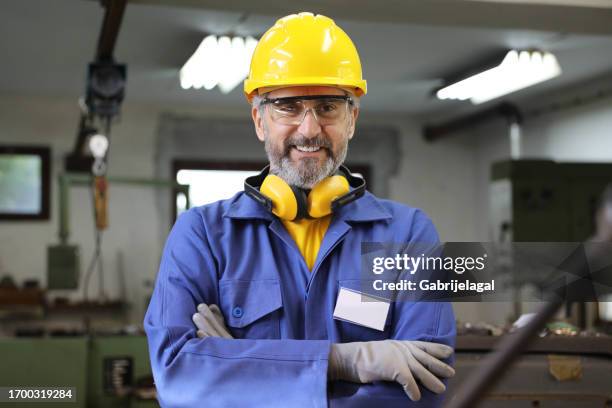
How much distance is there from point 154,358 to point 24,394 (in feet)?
5.18

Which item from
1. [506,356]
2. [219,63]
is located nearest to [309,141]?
[506,356]

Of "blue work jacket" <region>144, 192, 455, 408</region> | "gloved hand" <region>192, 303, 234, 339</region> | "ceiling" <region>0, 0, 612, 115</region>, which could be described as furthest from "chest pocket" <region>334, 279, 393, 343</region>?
"ceiling" <region>0, 0, 612, 115</region>

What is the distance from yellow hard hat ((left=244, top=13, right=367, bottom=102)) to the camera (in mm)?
1655

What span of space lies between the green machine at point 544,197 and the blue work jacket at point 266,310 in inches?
146

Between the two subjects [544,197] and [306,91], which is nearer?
[306,91]

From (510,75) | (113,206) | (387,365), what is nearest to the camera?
(387,365)

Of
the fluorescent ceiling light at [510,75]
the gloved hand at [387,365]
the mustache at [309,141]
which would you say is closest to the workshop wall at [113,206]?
the fluorescent ceiling light at [510,75]

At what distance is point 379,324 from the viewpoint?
154 cm

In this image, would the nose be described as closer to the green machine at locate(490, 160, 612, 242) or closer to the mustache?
the mustache

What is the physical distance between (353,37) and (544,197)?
1.75 meters

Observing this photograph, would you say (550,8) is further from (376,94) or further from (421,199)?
(421,199)

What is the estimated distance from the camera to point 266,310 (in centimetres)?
155

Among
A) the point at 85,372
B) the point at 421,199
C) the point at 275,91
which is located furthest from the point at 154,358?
the point at 421,199

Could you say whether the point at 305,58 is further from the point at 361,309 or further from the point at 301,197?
the point at 361,309
